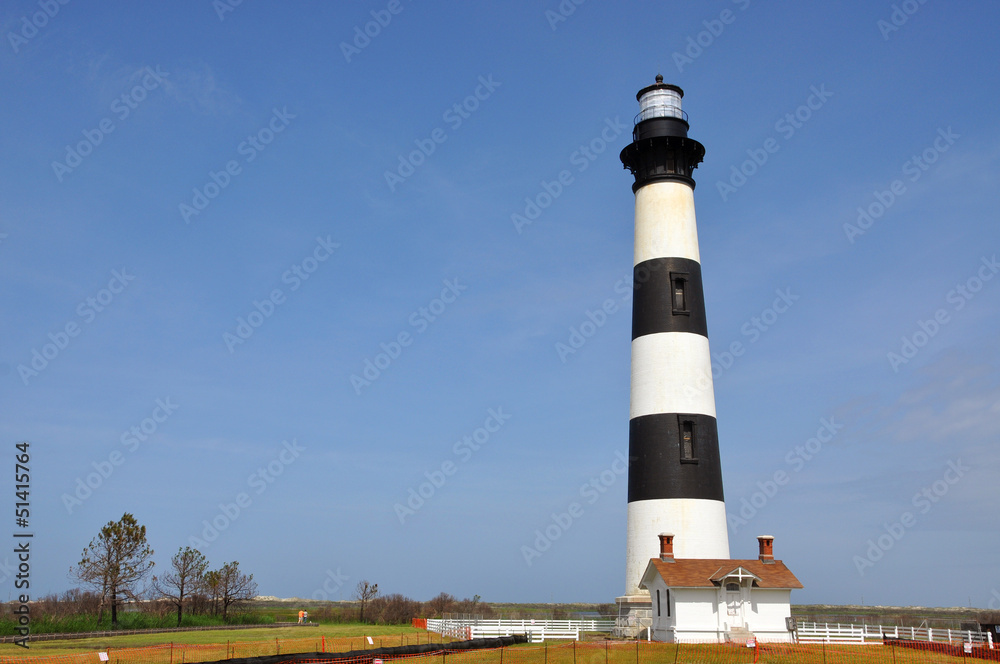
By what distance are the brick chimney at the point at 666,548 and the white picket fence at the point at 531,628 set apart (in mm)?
5556

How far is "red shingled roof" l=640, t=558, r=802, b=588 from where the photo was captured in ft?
108

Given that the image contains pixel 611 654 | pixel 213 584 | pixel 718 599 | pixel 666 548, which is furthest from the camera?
pixel 213 584

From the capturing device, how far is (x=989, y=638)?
104ft

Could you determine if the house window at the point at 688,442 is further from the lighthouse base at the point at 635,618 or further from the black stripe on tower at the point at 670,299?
the lighthouse base at the point at 635,618

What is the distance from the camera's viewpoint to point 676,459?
118 feet

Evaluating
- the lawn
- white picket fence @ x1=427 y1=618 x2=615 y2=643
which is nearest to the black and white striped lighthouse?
white picket fence @ x1=427 y1=618 x2=615 y2=643

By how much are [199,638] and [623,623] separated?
19966 mm

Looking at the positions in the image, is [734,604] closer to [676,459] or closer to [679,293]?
[676,459]

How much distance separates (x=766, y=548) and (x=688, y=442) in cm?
532

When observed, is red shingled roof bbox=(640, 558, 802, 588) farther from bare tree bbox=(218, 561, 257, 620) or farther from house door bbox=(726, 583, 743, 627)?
bare tree bbox=(218, 561, 257, 620)

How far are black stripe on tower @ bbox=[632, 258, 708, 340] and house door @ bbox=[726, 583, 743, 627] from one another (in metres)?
10.9

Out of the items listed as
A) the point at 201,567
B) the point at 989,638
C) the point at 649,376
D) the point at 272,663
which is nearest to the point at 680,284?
the point at 649,376

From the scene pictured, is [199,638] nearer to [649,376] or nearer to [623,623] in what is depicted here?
[623,623]

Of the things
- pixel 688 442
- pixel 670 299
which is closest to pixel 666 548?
pixel 688 442
